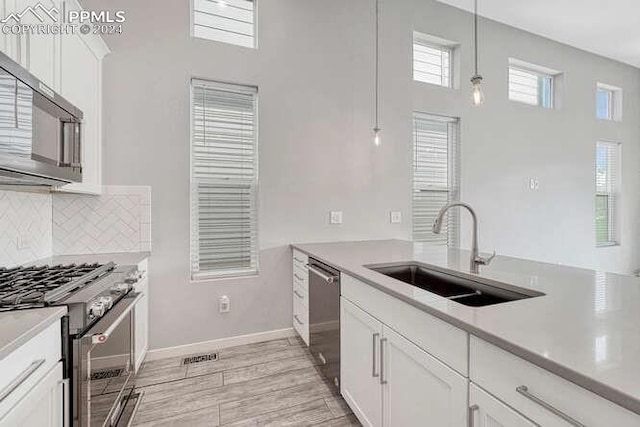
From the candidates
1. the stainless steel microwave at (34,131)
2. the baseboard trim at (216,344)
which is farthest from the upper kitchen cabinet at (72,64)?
the baseboard trim at (216,344)

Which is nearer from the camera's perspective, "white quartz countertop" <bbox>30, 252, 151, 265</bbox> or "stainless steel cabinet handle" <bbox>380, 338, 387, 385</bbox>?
"stainless steel cabinet handle" <bbox>380, 338, 387, 385</bbox>

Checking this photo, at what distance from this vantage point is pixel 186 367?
2336 mm

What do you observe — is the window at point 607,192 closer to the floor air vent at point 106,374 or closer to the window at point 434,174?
the window at point 434,174

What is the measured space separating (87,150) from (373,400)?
95.6 inches

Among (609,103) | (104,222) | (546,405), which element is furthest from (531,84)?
(104,222)

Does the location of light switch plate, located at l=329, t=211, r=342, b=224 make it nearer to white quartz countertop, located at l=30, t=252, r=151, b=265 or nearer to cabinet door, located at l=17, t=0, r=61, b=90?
white quartz countertop, located at l=30, t=252, r=151, b=265

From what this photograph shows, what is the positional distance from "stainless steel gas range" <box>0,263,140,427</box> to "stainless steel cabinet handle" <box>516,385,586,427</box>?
1505 mm

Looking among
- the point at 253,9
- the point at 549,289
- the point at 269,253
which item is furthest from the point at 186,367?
the point at 253,9

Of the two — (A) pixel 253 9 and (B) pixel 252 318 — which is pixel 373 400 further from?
(A) pixel 253 9

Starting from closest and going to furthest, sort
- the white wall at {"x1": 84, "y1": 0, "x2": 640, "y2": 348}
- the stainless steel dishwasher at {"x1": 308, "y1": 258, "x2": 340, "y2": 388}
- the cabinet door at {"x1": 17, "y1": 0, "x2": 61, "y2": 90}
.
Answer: the cabinet door at {"x1": 17, "y1": 0, "x2": 61, "y2": 90} → the stainless steel dishwasher at {"x1": 308, "y1": 258, "x2": 340, "y2": 388} → the white wall at {"x1": 84, "y1": 0, "x2": 640, "y2": 348}

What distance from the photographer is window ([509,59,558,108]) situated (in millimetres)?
4105

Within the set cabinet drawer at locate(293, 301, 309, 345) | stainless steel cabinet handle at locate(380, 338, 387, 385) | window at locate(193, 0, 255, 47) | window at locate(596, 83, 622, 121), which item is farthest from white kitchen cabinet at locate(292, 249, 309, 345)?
window at locate(596, 83, 622, 121)

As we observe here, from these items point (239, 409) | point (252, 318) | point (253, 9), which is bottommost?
point (239, 409)

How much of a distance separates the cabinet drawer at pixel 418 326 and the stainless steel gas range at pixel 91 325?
1203 mm
